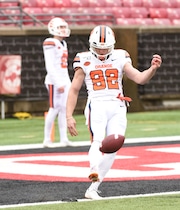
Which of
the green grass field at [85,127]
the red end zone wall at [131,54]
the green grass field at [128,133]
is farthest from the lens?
the red end zone wall at [131,54]

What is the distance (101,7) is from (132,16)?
0.89 meters

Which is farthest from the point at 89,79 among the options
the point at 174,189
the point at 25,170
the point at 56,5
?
the point at 56,5

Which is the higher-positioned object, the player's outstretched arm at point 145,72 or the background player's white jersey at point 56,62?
the background player's white jersey at point 56,62

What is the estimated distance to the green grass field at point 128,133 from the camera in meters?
6.99

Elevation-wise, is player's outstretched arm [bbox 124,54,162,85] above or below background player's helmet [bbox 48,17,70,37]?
below

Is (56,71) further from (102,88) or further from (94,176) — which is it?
(94,176)

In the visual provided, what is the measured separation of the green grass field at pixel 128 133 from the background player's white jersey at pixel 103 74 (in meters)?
0.99

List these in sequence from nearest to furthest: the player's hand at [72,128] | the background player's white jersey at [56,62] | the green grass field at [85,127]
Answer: the player's hand at [72,128]
the background player's white jersey at [56,62]
the green grass field at [85,127]

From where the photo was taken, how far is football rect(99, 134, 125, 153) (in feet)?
23.6

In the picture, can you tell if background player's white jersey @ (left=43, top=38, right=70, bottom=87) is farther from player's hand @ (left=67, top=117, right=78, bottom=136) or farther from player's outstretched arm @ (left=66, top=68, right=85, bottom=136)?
player's hand @ (left=67, top=117, right=78, bottom=136)

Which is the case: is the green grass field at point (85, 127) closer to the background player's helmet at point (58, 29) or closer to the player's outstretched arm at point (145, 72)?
the background player's helmet at point (58, 29)

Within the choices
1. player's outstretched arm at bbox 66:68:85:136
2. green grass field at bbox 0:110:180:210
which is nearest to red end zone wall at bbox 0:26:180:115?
green grass field at bbox 0:110:180:210

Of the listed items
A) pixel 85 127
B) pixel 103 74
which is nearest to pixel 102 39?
pixel 103 74

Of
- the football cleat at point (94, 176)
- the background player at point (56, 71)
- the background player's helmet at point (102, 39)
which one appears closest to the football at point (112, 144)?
the football cleat at point (94, 176)
